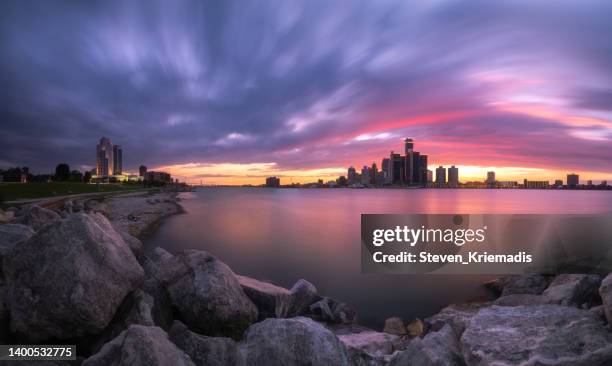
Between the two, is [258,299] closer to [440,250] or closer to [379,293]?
[379,293]

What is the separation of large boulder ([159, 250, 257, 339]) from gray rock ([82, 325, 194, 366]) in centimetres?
233

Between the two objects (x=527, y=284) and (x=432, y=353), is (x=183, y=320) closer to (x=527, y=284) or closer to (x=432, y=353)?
(x=432, y=353)

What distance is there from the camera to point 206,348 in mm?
5703

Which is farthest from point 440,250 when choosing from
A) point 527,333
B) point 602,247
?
point 527,333

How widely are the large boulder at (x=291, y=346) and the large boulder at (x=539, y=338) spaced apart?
2.53 meters

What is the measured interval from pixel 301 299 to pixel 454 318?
15.9ft

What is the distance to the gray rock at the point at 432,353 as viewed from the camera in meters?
5.64

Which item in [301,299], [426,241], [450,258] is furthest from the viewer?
[450,258]

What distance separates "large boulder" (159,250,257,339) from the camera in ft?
23.0

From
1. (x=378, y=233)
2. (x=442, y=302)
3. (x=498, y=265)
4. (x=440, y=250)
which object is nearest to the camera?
(x=378, y=233)

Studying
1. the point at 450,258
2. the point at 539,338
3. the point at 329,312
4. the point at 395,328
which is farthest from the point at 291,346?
the point at 450,258

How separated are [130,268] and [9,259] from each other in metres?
2.08

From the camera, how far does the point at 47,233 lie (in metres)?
6.13

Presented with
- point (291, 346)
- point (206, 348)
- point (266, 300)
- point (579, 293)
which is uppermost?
point (291, 346)
